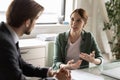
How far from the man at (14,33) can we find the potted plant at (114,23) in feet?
6.84

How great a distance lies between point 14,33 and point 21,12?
16 cm

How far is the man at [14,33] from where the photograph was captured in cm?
133

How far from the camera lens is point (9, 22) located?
1.56 m

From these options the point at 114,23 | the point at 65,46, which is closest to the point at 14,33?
the point at 65,46

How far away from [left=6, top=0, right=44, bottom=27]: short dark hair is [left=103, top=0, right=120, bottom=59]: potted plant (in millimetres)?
2162

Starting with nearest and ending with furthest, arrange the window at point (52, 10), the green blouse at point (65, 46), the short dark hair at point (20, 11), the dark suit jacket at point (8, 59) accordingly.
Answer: the dark suit jacket at point (8, 59), the short dark hair at point (20, 11), the green blouse at point (65, 46), the window at point (52, 10)

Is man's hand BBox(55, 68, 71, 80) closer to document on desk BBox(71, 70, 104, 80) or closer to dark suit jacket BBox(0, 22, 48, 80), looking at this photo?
document on desk BBox(71, 70, 104, 80)

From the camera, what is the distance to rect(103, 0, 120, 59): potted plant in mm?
3518

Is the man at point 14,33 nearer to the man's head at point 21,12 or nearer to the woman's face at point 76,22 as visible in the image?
the man's head at point 21,12

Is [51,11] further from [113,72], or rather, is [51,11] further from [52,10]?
[113,72]

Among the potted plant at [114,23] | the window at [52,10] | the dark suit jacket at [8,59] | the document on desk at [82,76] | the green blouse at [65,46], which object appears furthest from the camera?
the potted plant at [114,23]

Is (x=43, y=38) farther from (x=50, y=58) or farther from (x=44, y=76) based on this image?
(x=44, y=76)

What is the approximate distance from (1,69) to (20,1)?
499 millimetres

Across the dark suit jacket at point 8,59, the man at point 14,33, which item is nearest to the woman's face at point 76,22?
→ the man at point 14,33
